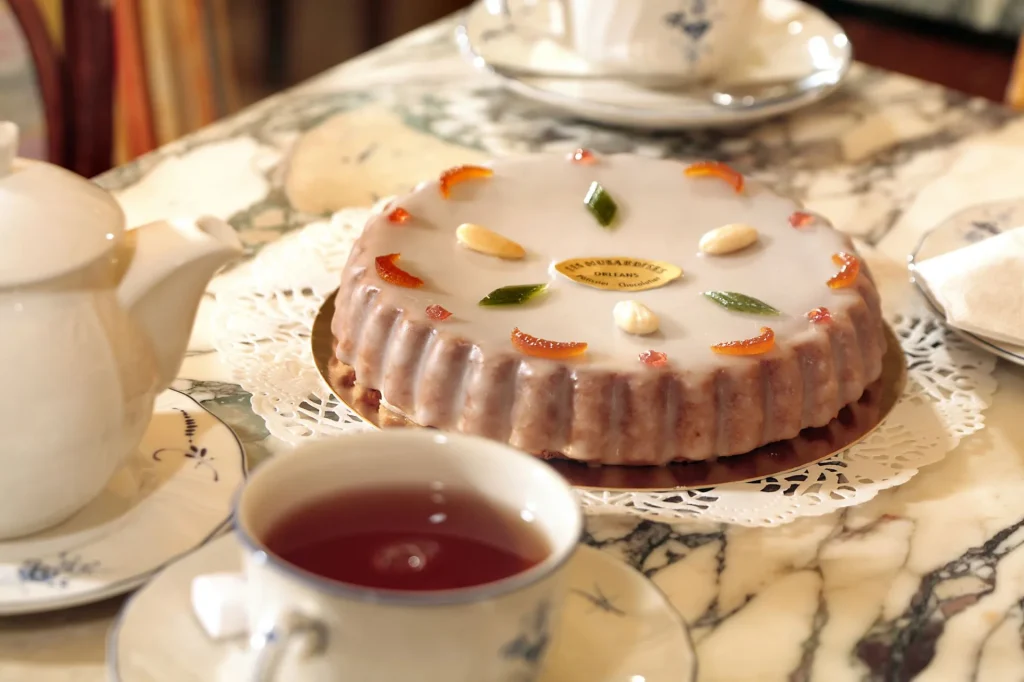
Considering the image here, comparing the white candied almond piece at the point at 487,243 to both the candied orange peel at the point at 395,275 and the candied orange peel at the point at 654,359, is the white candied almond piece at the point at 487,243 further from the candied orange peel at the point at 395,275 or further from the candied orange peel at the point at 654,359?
the candied orange peel at the point at 654,359

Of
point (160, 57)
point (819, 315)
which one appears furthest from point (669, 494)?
point (160, 57)

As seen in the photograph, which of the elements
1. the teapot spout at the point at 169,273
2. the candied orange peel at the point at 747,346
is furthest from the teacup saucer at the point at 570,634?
the candied orange peel at the point at 747,346

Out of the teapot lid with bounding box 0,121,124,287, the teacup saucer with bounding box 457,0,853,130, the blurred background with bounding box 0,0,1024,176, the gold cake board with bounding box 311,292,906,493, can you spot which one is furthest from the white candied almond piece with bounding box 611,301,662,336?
the blurred background with bounding box 0,0,1024,176

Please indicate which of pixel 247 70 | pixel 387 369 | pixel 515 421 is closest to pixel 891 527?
pixel 515 421

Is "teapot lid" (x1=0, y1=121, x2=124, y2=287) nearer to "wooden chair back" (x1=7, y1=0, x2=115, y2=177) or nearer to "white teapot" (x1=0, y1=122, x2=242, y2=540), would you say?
"white teapot" (x1=0, y1=122, x2=242, y2=540)

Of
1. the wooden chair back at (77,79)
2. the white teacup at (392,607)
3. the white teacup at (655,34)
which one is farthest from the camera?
the wooden chair back at (77,79)

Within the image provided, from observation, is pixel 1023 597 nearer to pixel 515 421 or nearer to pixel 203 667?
pixel 515 421

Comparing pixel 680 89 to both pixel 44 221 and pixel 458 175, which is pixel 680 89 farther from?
pixel 44 221
